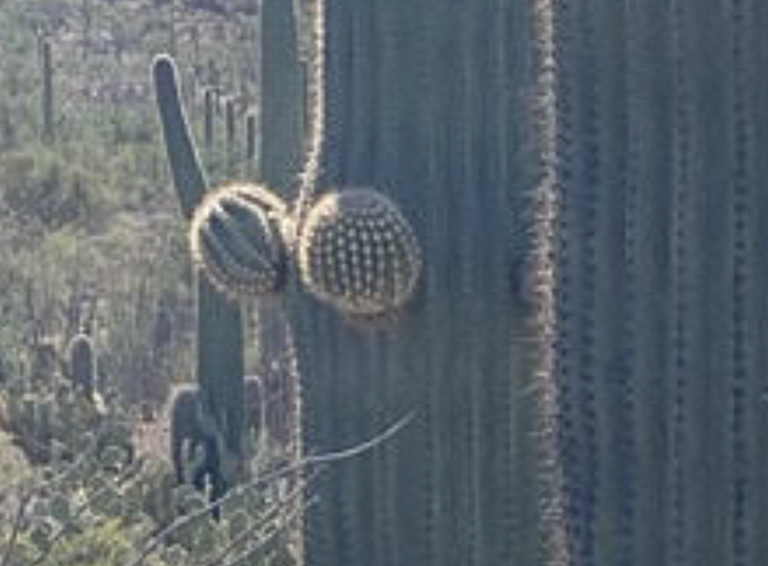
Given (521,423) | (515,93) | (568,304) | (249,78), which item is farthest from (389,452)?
(249,78)

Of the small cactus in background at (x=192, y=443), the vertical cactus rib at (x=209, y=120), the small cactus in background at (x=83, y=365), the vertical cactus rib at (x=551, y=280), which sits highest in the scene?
the vertical cactus rib at (x=209, y=120)

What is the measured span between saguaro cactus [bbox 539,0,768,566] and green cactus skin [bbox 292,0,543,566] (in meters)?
1.37

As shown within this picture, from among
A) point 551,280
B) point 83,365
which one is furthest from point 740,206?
point 83,365

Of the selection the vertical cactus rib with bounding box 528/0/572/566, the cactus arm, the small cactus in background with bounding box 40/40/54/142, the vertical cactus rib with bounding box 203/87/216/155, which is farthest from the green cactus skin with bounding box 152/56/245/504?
the small cactus in background with bounding box 40/40/54/142

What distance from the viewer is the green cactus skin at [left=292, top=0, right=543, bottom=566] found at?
21.4 feet

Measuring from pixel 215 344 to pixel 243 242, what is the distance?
9.95ft

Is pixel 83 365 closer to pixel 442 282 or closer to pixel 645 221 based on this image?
pixel 442 282

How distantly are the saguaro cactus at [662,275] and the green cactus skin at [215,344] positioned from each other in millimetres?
4801

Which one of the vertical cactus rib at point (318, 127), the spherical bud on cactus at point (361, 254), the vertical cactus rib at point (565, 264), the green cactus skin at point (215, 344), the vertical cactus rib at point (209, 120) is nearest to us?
the vertical cactus rib at point (565, 264)

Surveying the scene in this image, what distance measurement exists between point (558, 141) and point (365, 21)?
1.64m

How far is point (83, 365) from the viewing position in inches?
443

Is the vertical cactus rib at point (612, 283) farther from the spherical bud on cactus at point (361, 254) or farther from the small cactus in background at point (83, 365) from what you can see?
the small cactus in background at point (83, 365)

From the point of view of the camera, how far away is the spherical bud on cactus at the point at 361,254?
250 inches

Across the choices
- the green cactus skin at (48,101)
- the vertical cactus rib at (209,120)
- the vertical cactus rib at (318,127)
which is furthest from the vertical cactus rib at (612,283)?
the green cactus skin at (48,101)
